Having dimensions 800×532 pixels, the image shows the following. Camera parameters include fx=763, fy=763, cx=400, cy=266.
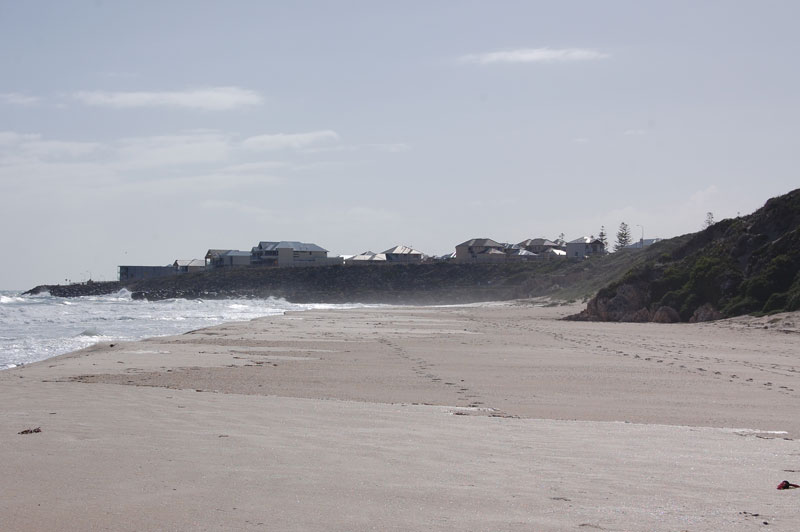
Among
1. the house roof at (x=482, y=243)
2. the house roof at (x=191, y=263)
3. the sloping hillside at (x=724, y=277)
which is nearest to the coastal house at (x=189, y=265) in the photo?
the house roof at (x=191, y=263)

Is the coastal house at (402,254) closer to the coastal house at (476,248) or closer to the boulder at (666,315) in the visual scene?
the coastal house at (476,248)

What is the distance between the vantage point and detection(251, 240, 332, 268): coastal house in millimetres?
114950

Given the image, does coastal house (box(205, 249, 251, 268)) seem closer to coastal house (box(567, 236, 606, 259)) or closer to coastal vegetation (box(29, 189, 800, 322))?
coastal vegetation (box(29, 189, 800, 322))

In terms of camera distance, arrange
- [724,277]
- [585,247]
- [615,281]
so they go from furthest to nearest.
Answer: [585,247]
[615,281]
[724,277]

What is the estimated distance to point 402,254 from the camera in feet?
396

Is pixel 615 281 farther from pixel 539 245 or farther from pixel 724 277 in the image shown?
pixel 539 245

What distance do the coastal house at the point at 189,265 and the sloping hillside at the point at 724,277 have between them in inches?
4270

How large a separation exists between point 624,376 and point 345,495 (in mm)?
9148

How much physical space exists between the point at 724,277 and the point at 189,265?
390ft

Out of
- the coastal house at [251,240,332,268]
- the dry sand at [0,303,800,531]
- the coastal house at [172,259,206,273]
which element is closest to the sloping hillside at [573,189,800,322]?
the dry sand at [0,303,800,531]

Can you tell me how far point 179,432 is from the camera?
7.46 meters

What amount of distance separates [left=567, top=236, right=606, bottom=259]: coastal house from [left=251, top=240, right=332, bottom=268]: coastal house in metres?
34.1

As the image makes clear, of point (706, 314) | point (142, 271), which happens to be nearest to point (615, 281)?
point (706, 314)

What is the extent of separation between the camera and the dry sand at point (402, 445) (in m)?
4.86
